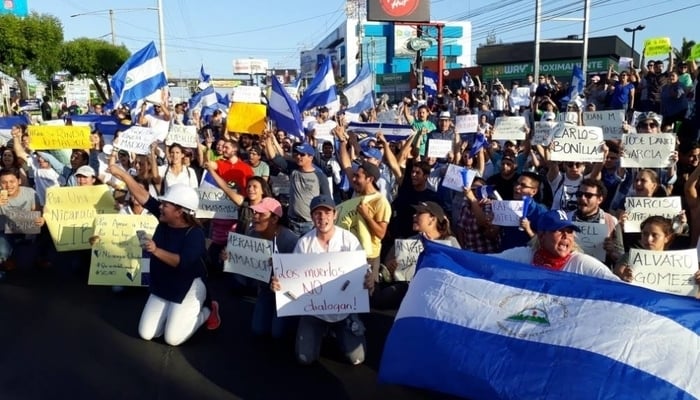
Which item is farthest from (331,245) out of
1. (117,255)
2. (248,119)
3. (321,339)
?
(248,119)

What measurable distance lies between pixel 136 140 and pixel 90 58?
38063 mm

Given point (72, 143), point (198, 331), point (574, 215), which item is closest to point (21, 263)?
point (72, 143)

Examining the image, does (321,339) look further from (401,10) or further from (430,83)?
→ (401,10)

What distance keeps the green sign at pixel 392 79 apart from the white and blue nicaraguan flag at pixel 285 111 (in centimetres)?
5192

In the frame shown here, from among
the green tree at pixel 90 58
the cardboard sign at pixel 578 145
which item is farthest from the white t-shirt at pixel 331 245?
the green tree at pixel 90 58

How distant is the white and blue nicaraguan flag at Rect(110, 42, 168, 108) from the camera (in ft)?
34.7

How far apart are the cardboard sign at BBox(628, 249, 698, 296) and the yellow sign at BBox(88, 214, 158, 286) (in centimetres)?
465

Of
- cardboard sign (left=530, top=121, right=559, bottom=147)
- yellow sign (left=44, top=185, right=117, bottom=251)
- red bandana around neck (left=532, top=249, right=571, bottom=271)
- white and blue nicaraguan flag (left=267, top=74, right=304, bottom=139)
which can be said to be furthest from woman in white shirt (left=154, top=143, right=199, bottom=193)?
red bandana around neck (left=532, top=249, right=571, bottom=271)

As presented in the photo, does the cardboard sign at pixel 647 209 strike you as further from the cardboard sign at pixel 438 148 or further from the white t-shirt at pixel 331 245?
the cardboard sign at pixel 438 148

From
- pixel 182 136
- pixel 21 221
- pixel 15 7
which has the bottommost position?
pixel 21 221

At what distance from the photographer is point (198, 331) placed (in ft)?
18.1

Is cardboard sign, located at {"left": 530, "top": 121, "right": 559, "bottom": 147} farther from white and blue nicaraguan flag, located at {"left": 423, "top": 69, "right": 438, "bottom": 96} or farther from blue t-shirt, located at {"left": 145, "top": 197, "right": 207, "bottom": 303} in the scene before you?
white and blue nicaraguan flag, located at {"left": 423, "top": 69, "right": 438, "bottom": 96}

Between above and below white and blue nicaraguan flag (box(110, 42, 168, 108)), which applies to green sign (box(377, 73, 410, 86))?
above

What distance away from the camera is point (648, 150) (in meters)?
6.24
